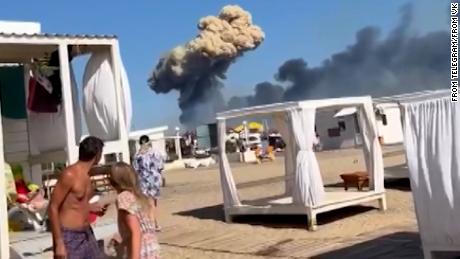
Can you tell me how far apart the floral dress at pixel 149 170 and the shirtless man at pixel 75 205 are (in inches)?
178

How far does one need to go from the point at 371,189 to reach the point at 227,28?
235ft

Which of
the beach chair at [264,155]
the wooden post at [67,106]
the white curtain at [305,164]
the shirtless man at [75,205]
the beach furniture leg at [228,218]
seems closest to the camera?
the shirtless man at [75,205]

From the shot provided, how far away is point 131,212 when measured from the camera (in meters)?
4.35

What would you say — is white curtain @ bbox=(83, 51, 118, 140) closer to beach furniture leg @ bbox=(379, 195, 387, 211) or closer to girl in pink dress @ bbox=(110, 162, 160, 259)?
girl in pink dress @ bbox=(110, 162, 160, 259)

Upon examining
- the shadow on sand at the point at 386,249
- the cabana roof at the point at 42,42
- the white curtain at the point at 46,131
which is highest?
the cabana roof at the point at 42,42

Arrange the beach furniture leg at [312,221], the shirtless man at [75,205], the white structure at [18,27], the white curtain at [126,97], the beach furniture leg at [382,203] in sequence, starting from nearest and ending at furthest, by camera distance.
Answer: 1. the shirtless man at [75,205]
2. the white curtain at [126,97]
3. the white structure at [18,27]
4. the beach furniture leg at [312,221]
5. the beach furniture leg at [382,203]

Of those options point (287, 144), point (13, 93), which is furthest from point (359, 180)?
point (13, 93)

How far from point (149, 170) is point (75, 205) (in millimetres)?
4664

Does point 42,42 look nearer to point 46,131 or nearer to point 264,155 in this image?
point 46,131

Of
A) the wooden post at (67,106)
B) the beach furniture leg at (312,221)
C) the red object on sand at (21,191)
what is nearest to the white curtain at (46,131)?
the red object on sand at (21,191)

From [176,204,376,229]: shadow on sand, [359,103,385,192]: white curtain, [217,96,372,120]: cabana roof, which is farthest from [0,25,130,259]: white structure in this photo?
[359,103,385,192]: white curtain

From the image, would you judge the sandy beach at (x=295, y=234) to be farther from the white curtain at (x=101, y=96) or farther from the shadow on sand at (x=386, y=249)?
the white curtain at (x=101, y=96)

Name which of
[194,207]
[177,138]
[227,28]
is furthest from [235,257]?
[227,28]

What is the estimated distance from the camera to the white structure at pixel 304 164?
989 centimetres
